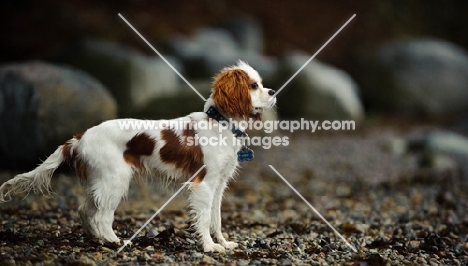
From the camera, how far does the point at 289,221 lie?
22.0 feet

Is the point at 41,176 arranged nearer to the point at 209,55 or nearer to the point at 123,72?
the point at 123,72

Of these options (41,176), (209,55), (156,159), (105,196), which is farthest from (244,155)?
(209,55)

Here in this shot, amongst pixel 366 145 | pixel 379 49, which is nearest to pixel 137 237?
pixel 366 145

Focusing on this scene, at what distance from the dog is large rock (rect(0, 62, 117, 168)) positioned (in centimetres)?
339

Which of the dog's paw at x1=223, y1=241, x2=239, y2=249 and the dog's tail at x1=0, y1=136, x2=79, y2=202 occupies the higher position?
the dog's tail at x1=0, y1=136, x2=79, y2=202

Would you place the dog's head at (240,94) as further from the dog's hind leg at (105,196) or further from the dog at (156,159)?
the dog's hind leg at (105,196)

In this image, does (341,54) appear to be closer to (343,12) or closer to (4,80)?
(343,12)

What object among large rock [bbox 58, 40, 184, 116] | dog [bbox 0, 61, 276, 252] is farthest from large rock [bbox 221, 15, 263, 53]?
dog [bbox 0, 61, 276, 252]

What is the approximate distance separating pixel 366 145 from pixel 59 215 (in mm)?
8606

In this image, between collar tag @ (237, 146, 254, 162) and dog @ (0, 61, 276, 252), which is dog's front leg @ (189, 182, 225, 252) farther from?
collar tag @ (237, 146, 254, 162)

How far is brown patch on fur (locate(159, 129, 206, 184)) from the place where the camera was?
496cm

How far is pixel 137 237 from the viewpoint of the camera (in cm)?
535

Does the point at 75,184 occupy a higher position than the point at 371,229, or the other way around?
the point at 371,229

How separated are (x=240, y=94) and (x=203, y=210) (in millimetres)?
943
